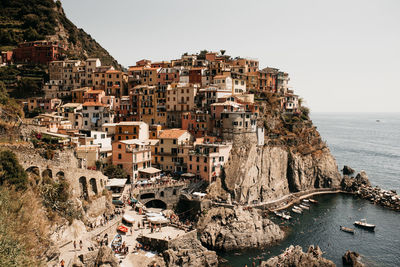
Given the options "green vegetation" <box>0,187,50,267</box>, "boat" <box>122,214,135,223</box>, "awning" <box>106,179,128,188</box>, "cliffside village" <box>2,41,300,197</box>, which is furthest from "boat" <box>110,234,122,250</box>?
"cliffside village" <box>2,41,300,197</box>

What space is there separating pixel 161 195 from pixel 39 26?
78436mm

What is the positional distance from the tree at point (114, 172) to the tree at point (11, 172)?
2160cm

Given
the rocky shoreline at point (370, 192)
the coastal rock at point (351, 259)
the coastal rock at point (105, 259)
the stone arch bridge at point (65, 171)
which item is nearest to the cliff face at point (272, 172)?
the rocky shoreline at point (370, 192)

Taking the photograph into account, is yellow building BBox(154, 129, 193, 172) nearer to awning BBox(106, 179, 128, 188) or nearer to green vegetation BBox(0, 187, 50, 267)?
awning BBox(106, 179, 128, 188)

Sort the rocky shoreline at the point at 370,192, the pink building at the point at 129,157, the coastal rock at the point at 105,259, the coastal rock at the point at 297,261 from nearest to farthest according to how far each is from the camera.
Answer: the coastal rock at the point at 105,259 < the coastal rock at the point at 297,261 < the pink building at the point at 129,157 < the rocky shoreline at the point at 370,192

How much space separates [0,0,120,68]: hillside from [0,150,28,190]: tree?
70574 mm

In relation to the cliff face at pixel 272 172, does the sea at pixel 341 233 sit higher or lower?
lower

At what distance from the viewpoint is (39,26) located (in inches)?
4016

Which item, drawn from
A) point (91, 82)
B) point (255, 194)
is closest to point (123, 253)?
point (255, 194)

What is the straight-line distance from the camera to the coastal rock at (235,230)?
46.8 m

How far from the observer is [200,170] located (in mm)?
59188

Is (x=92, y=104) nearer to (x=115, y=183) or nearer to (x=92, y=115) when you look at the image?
(x=92, y=115)

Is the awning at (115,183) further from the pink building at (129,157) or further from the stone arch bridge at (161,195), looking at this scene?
the pink building at (129,157)

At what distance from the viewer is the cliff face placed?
6034 cm
